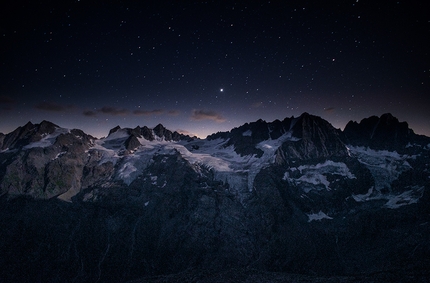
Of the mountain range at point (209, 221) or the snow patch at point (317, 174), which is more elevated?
the snow patch at point (317, 174)

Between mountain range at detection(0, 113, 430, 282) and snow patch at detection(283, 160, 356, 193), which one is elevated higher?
snow patch at detection(283, 160, 356, 193)

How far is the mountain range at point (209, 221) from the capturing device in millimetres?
122188

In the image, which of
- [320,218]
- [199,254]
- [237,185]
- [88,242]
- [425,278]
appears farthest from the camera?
[237,185]

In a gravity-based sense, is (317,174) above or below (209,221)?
above

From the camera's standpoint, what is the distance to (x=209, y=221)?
155 metres

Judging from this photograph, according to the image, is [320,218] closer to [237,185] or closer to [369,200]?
[369,200]

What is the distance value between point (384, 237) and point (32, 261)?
8334 inches

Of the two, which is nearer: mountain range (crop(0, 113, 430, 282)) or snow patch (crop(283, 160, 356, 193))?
mountain range (crop(0, 113, 430, 282))

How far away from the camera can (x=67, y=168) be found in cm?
19500

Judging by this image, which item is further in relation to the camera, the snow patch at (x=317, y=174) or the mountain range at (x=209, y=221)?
the snow patch at (x=317, y=174)

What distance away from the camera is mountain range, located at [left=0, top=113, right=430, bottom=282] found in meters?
122

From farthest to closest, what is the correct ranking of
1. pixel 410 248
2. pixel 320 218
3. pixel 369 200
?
pixel 369 200, pixel 320 218, pixel 410 248

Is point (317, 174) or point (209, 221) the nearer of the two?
point (209, 221)

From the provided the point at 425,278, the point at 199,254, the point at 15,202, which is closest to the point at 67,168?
the point at 15,202
